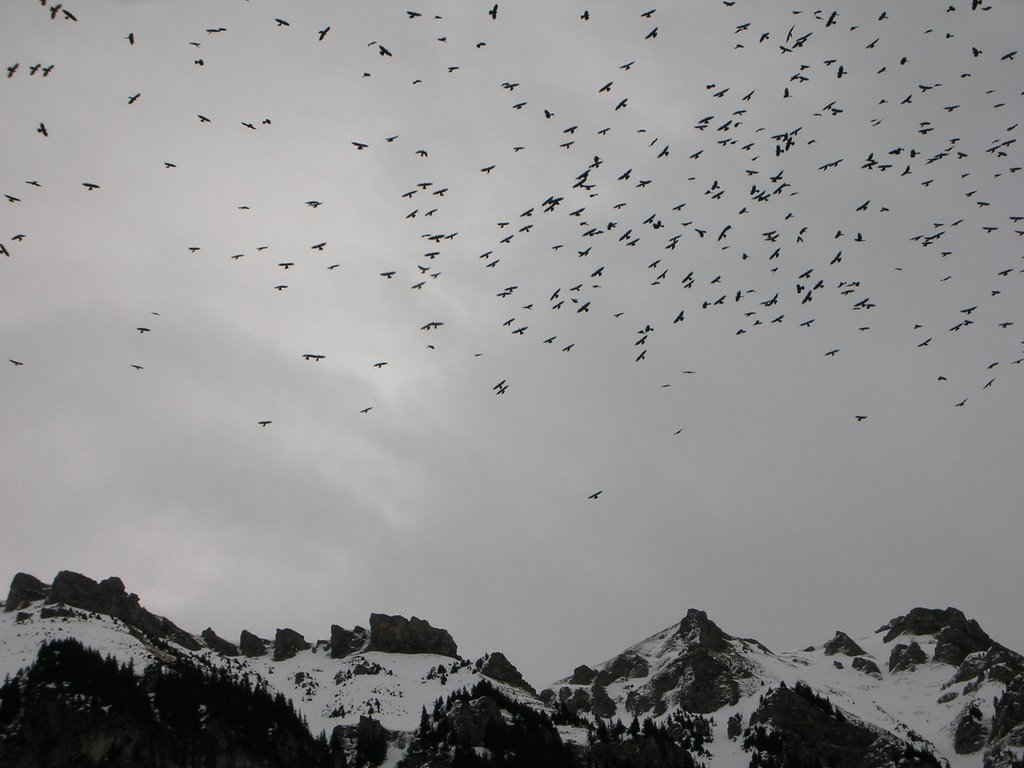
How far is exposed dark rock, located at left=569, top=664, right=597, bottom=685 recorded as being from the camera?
16412 centimetres

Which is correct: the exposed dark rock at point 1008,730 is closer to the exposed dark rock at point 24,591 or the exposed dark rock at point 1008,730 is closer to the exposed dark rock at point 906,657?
the exposed dark rock at point 906,657

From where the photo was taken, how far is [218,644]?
147 meters

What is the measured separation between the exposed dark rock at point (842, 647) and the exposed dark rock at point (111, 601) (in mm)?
115167

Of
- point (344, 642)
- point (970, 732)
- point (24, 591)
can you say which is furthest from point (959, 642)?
point (24, 591)

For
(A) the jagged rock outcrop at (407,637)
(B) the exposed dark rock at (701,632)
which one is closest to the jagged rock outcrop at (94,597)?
(A) the jagged rock outcrop at (407,637)

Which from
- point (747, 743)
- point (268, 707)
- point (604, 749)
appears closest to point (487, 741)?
point (604, 749)

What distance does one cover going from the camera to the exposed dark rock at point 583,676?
6462 inches

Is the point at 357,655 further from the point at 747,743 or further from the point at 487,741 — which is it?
the point at 747,743

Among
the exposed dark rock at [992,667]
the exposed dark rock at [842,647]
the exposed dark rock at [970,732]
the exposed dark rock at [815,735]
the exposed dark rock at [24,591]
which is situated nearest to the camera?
the exposed dark rock at [815,735]

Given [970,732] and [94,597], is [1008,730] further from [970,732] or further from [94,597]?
[94,597]

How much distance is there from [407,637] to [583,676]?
39753mm

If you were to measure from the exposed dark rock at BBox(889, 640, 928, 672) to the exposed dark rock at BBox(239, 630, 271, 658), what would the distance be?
10400cm

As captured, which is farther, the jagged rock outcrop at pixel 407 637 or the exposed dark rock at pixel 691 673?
the jagged rock outcrop at pixel 407 637

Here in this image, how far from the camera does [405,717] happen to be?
106 meters
